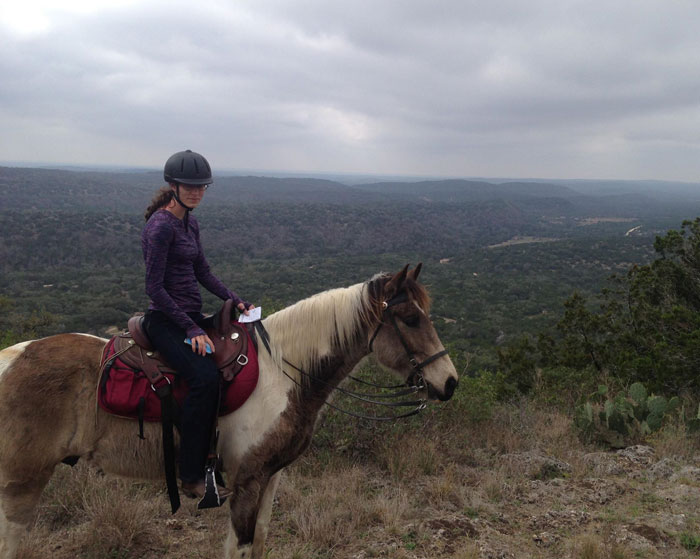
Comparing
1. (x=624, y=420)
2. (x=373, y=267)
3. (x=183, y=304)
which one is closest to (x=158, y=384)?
(x=183, y=304)

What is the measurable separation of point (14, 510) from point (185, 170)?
7.42 feet

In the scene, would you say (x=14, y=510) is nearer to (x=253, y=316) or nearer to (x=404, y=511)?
(x=253, y=316)

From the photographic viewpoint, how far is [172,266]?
8.73ft

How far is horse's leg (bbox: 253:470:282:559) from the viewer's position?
2877 millimetres

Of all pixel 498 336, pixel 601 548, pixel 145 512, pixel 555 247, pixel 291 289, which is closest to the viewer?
pixel 601 548

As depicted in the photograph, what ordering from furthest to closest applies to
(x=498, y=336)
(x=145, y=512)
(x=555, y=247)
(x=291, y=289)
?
(x=555, y=247), (x=291, y=289), (x=498, y=336), (x=145, y=512)

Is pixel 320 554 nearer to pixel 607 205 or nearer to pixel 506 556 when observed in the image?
pixel 506 556

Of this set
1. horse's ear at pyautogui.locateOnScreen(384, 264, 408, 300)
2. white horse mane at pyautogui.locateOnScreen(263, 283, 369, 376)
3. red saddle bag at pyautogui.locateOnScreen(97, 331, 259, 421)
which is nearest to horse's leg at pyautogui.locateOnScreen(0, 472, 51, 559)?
red saddle bag at pyautogui.locateOnScreen(97, 331, 259, 421)

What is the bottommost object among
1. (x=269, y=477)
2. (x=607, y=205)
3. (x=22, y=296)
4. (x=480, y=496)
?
(x=22, y=296)

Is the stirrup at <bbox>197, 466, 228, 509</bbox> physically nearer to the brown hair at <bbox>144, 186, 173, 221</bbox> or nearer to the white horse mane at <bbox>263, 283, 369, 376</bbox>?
the white horse mane at <bbox>263, 283, 369, 376</bbox>

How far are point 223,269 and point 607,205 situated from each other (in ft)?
640

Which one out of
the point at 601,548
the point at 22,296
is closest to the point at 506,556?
the point at 601,548

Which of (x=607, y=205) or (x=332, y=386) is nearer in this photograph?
(x=332, y=386)

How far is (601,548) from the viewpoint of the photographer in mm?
3129
